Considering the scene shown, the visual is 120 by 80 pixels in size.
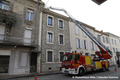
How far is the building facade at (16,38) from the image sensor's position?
10852 mm

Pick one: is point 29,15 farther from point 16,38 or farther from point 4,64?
point 4,64

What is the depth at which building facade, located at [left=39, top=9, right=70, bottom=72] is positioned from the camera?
13.6m

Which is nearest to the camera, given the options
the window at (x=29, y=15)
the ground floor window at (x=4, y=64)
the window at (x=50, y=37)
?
the ground floor window at (x=4, y=64)

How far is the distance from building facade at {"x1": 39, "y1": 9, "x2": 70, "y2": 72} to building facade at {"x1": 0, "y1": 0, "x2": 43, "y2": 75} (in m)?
1.72

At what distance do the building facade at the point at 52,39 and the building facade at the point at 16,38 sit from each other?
1719 mm

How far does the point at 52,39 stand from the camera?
1512 cm

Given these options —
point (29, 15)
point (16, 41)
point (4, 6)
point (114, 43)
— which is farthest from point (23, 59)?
point (114, 43)

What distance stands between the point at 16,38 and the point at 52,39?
593 cm

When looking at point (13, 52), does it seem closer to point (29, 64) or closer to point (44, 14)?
point (29, 64)

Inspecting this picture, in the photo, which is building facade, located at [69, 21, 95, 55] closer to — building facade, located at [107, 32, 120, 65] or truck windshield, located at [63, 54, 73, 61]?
truck windshield, located at [63, 54, 73, 61]

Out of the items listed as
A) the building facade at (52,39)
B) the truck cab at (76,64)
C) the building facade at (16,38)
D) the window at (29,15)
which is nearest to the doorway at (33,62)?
the building facade at (16,38)

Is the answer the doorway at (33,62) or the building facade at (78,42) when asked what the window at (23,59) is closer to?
the doorway at (33,62)

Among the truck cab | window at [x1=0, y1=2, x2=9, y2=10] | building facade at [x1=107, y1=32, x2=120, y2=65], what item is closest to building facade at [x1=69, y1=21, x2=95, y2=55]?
the truck cab

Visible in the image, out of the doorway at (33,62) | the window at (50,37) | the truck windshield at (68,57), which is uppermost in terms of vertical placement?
the window at (50,37)
